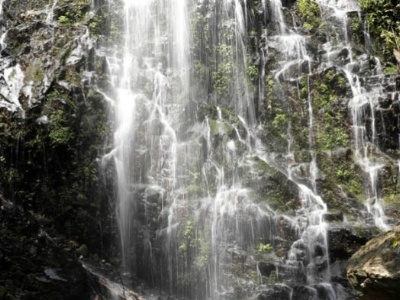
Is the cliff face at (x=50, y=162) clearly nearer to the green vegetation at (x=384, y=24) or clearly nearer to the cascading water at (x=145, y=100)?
the cascading water at (x=145, y=100)

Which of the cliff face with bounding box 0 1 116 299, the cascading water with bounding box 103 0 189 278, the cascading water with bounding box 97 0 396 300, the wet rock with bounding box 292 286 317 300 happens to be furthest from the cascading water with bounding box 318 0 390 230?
the cliff face with bounding box 0 1 116 299

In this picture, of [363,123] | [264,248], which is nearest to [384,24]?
[363,123]

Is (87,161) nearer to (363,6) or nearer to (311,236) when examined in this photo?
(311,236)

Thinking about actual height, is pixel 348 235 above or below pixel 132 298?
above

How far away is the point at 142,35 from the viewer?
48.5 ft

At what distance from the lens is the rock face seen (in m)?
6.43

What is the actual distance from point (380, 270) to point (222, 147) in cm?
670

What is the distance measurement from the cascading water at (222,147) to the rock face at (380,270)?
11.0 ft

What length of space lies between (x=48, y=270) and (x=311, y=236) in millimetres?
6074

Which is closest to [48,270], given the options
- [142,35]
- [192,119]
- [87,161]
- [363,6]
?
[87,161]

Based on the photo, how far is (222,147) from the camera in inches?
502

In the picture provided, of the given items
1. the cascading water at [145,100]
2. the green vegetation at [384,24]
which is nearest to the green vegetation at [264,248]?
the cascading water at [145,100]

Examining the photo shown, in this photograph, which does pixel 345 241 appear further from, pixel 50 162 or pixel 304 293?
pixel 50 162

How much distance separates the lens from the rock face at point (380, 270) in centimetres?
643
